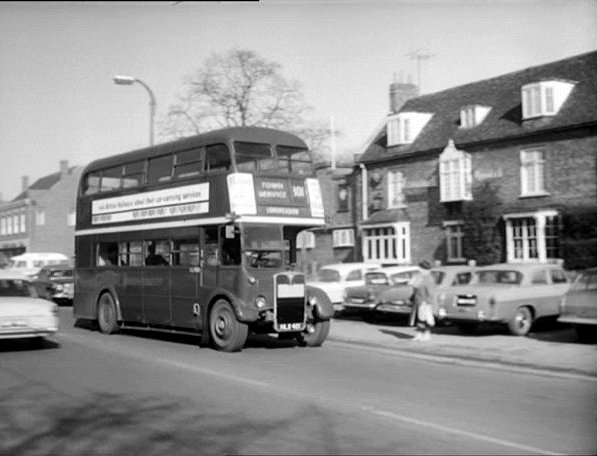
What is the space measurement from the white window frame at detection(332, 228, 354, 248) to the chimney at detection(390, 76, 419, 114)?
737 cm

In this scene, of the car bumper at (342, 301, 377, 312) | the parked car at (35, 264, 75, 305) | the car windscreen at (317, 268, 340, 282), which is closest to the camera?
the car bumper at (342, 301, 377, 312)

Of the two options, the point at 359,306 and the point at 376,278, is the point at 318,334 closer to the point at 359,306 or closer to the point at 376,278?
the point at 359,306

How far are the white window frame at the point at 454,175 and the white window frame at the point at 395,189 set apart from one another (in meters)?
2.95

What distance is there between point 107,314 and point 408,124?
22803mm

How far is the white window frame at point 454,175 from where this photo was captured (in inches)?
1257

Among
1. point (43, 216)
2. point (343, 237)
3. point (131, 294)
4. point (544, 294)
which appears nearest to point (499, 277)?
point (544, 294)

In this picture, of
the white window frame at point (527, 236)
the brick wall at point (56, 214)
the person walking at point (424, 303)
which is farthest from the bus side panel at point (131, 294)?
the brick wall at point (56, 214)

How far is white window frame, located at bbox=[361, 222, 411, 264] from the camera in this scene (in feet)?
115

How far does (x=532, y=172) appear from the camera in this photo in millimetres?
29531

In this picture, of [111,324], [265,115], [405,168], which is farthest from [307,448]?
[405,168]

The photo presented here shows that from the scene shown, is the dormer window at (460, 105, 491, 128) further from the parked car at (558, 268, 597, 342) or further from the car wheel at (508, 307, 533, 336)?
the parked car at (558, 268, 597, 342)

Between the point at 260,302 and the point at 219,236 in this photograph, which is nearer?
the point at 260,302

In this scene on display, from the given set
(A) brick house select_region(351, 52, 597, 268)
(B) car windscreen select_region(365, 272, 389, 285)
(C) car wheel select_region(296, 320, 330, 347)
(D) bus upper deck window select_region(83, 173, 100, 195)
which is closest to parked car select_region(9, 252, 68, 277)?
(A) brick house select_region(351, 52, 597, 268)

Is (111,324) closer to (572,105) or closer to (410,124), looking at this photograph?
(572,105)
